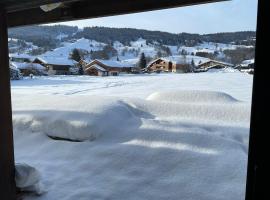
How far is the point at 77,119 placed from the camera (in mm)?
4426

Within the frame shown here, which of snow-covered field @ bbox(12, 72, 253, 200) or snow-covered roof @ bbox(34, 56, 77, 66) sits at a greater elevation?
snow-covered roof @ bbox(34, 56, 77, 66)

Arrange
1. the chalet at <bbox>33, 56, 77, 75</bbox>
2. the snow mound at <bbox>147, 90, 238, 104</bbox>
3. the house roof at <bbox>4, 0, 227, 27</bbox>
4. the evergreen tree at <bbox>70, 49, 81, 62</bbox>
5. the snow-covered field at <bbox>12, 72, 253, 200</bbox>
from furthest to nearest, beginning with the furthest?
the evergreen tree at <bbox>70, 49, 81, 62</bbox>
the chalet at <bbox>33, 56, 77, 75</bbox>
the snow mound at <bbox>147, 90, 238, 104</bbox>
the snow-covered field at <bbox>12, 72, 253, 200</bbox>
the house roof at <bbox>4, 0, 227, 27</bbox>

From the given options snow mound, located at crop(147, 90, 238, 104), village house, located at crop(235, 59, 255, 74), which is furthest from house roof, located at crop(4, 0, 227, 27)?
snow mound, located at crop(147, 90, 238, 104)

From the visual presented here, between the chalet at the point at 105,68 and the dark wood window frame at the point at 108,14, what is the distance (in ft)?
85.6

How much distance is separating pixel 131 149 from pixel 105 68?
26.2 meters

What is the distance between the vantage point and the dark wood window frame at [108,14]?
1003mm

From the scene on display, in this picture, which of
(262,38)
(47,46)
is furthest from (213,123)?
(47,46)

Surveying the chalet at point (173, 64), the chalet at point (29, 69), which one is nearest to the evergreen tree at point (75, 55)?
the chalet at point (29, 69)

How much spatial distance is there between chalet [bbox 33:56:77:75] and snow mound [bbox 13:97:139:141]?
24.1m

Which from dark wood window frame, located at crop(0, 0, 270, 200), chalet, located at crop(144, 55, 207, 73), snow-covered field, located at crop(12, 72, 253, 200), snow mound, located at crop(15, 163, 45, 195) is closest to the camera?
dark wood window frame, located at crop(0, 0, 270, 200)

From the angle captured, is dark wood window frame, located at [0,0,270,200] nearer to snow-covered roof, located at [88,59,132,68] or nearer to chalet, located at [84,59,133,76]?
chalet, located at [84,59,133,76]

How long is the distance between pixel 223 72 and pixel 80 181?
22159mm

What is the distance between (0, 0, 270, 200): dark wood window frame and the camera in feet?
3.29

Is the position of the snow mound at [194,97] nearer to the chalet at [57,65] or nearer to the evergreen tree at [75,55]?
the chalet at [57,65]
